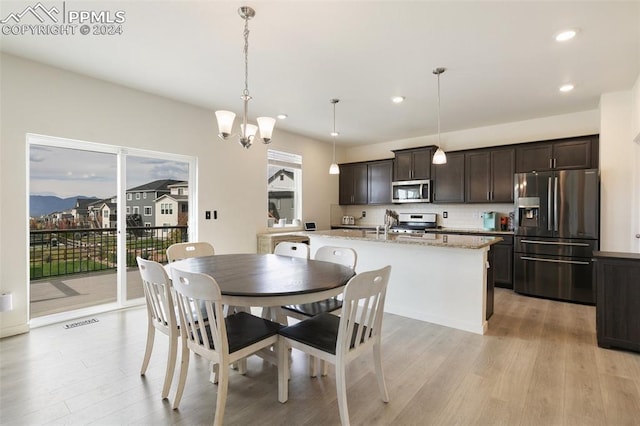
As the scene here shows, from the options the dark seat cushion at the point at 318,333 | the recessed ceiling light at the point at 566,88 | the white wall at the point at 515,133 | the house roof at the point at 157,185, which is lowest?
the dark seat cushion at the point at 318,333

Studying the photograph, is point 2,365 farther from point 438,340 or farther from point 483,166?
point 483,166

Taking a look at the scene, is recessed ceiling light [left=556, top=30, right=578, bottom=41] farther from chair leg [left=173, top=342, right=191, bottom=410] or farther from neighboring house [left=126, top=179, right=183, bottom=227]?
neighboring house [left=126, top=179, right=183, bottom=227]

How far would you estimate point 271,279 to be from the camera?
1978mm

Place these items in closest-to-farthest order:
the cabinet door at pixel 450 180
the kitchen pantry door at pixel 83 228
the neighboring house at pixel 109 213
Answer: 1. the kitchen pantry door at pixel 83 228
2. the neighboring house at pixel 109 213
3. the cabinet door at pixel 450 180

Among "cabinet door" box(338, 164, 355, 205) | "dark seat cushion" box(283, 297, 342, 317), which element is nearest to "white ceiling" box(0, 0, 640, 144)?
"dark seat cushion" box(283, 297, 342, 317)

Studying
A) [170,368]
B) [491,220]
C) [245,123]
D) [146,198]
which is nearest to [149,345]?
[170,368]

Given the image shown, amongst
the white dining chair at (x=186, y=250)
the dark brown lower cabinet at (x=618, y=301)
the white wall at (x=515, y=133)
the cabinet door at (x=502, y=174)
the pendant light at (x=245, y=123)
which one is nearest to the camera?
the pendant light at (x=245, y=123)

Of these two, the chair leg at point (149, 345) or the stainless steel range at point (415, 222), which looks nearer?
A: the chair leg at point (149, 345)

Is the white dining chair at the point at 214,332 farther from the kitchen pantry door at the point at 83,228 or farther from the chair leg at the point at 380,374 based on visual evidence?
the kitchen pantry door at the point at 83,228

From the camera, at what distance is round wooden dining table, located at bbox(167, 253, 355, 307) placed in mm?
1710

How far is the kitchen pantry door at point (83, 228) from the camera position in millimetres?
3266

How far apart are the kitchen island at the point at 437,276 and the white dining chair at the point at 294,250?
37.7 inches

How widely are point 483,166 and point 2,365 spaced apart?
20.4 feet

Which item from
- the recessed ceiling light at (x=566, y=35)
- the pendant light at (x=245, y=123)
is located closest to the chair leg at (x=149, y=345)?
the pendant light at (x=245, y=123)
